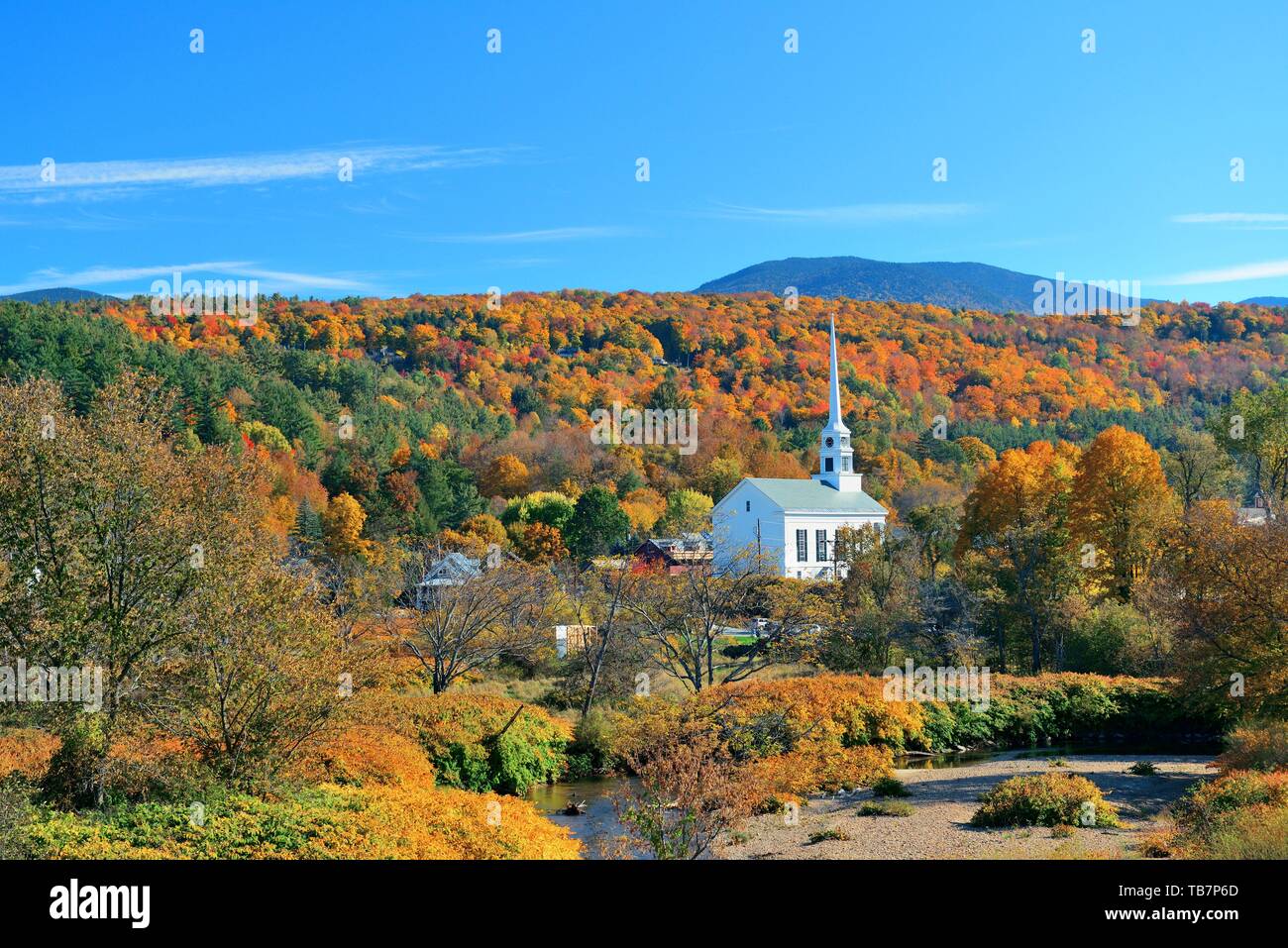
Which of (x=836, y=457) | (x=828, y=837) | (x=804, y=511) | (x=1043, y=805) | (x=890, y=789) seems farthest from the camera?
(x=836, y=457)

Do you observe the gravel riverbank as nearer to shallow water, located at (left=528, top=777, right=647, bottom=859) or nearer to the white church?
shallow water, located at (left=528, top=777, right=647, bottom=859)

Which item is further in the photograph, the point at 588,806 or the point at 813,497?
the point at 813,497

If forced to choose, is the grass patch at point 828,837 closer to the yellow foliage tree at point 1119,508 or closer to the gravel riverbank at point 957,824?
the gravel riverbank at point 957,824

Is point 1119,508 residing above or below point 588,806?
above

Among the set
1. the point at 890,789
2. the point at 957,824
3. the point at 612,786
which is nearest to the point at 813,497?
the point at 612,786

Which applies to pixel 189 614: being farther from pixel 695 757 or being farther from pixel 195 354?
pixel 195 354

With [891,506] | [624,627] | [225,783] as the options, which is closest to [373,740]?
[225,783]

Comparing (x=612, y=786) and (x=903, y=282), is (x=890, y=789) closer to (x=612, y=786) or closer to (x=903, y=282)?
(x=612, y=786)

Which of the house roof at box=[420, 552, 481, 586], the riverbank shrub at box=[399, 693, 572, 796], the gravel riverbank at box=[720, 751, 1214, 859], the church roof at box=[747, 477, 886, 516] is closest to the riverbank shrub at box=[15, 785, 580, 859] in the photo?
the gravel riverbank at box=[720, 751, 1214, 859]

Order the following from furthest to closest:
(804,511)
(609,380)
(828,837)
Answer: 1. (609,380)
2. (804,511)
3. (828,837)
